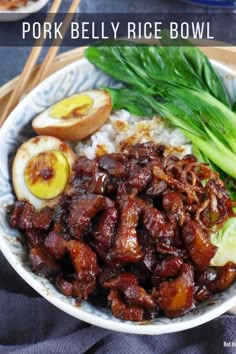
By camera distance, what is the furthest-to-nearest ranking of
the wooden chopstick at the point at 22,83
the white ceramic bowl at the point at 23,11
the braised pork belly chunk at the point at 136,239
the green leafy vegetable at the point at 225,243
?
1. the white ceramic bowl at the point at 23,11
2. the wooden chopstick at the point at 22,83
3. the green leafy vegetable at the point at 225,243
4. the braised pork belly chunk at the point at 136,239

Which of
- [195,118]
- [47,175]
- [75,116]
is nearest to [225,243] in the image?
[195,118]

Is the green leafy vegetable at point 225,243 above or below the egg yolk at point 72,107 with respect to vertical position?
below

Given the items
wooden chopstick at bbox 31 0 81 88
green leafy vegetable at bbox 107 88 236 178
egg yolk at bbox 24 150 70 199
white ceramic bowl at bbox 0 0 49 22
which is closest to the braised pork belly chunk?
egg yolk at bbox 24 150 70 199

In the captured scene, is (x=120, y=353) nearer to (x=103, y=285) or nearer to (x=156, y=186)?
(x=103, y=285)

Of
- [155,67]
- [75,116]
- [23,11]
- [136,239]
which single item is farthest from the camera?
[23,11]

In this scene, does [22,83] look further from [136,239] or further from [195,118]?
[136,239]

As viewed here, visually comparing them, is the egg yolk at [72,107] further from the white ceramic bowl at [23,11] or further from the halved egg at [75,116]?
the white ceramic bowl at [23,11]

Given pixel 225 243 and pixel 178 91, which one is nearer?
pixel 225 243

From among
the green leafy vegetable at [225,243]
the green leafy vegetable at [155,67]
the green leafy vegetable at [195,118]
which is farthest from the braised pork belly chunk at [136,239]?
the green leafy vegetable at [155,67]
